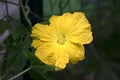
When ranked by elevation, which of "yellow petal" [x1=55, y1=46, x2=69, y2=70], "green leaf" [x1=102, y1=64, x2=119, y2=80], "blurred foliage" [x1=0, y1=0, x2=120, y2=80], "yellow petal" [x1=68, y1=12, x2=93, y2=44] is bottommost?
"green leaf" [x1=102, y1=64, x2=119, y2=80]

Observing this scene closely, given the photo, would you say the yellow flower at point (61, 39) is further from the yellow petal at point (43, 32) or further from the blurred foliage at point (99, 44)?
the blurred foliage at point (99, 44)

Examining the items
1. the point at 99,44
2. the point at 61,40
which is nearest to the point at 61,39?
the point at 61,40

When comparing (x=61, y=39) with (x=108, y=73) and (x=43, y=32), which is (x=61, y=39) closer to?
(x=43, y=32)

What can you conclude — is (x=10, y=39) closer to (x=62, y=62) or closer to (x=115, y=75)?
(x=62, y=62)

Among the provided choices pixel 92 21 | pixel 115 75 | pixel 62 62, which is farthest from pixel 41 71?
pixel 115 75

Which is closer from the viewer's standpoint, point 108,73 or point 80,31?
point 80,31

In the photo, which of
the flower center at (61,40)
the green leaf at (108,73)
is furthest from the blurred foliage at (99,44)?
the flower center at (61,40)

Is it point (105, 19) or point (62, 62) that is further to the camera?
point (105, 19)

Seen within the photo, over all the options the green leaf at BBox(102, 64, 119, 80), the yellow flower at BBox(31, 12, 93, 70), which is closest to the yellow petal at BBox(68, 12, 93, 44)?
the yellow flower at BBox(31, 12, 93, 70)

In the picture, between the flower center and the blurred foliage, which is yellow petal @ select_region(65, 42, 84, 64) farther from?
the blurred foliage
